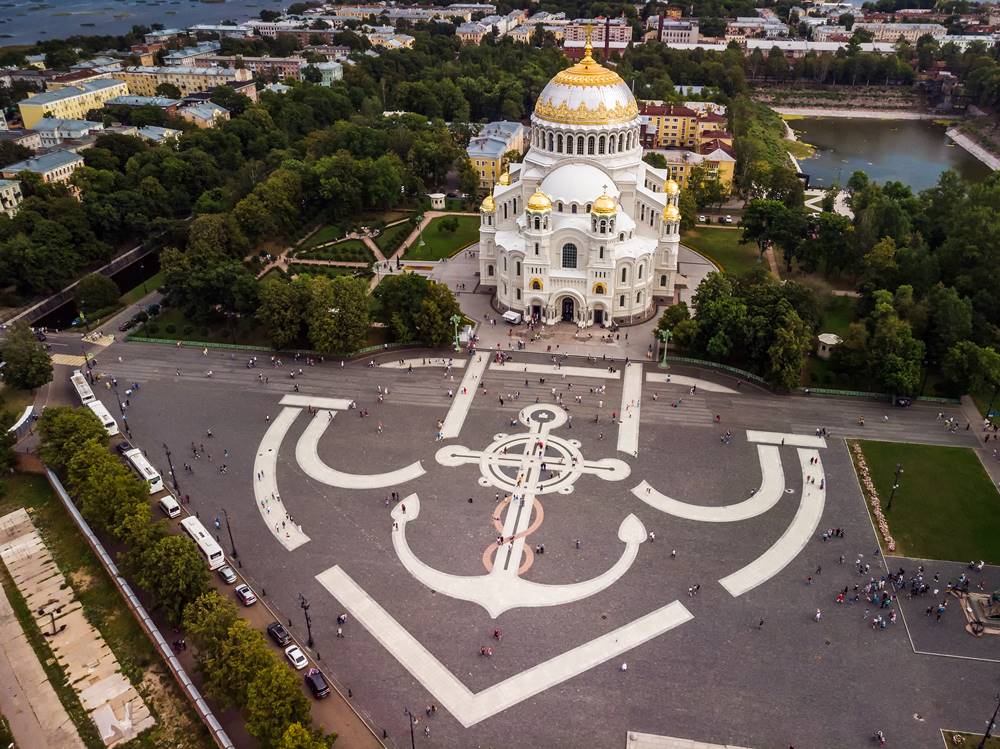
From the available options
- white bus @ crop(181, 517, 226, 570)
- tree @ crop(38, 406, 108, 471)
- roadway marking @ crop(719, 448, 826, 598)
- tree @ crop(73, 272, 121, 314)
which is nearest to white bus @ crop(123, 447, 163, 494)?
tree @ crop(38, 406, 108, 471)

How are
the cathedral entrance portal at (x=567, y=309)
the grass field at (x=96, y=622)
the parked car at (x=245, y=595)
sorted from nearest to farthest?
1. the grass field at (x=96, y=622)
2. the parked car at (x=245, y=595)
3. the cathedral entrance portal at (x=567, y=309)

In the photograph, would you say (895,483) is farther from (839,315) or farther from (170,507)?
(170,507)

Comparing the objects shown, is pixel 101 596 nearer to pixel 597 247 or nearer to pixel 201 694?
pixel 201 694

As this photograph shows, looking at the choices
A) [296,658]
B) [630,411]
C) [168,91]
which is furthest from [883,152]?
[296,658]

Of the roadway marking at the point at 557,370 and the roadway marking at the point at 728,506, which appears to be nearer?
the roadway marking at the point at 728,506

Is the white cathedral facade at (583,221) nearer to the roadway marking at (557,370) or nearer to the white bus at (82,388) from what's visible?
the roadway marking at (557,370)

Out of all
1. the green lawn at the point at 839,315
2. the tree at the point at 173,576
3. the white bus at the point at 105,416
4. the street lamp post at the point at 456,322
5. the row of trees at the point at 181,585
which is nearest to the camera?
the row of trees at the point at 181,585

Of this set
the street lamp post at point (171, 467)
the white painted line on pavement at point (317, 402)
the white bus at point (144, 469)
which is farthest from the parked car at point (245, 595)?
the white painted line on pavement at point (317, 402)
